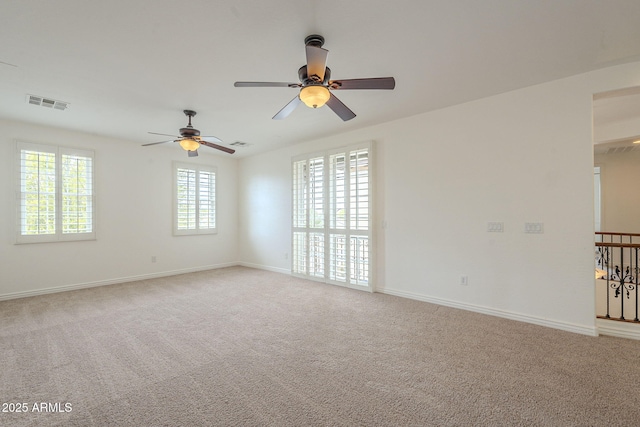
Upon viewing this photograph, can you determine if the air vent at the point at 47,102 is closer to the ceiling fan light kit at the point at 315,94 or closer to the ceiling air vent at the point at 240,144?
the ceiling air vent at the point at 240,144

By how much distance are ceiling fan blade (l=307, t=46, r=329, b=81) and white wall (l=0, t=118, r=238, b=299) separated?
16.2ft

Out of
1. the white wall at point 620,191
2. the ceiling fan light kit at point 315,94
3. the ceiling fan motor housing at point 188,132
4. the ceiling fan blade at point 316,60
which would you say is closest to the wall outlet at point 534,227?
the ceiling fan light kit at point 315,94

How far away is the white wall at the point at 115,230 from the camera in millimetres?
4410

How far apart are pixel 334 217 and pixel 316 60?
3.26 metres

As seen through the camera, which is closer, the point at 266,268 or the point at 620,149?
the point at 620,149

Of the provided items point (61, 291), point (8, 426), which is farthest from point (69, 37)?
point (61, 291)

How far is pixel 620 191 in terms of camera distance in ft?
21.0

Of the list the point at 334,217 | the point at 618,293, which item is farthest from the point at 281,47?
the point at 618,293

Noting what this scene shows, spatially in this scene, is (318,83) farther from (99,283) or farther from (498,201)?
(99,283)

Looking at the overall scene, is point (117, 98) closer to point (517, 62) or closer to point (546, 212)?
point (517, 62)

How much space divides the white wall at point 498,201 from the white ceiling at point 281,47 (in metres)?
0.36

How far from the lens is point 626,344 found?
9.11 ft

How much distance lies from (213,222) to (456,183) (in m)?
5.41

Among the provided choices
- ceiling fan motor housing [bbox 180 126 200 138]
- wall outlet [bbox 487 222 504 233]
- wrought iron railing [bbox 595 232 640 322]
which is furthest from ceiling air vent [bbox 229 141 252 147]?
wrought iron railing [bbox 595 232 640 322]
